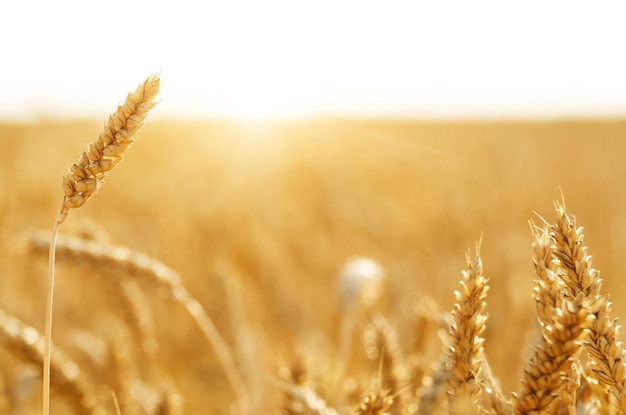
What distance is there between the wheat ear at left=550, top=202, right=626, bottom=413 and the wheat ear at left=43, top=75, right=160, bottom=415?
1.81 ft

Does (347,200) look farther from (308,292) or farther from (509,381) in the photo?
(509,381)

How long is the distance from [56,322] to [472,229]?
257 cm

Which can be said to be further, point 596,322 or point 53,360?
point 53,360

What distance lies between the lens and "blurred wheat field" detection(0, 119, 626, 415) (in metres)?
2.06

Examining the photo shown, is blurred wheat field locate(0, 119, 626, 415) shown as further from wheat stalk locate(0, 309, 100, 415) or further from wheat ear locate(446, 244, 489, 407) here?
wheat ear locate(446, 244, 489, 407)

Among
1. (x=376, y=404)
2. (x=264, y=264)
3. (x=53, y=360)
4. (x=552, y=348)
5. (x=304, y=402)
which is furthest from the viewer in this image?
(x=264, y=264)

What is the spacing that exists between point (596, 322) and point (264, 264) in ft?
9.03

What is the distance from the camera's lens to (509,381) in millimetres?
2146

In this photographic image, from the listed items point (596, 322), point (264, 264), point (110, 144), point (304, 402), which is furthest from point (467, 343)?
point (264, 264)

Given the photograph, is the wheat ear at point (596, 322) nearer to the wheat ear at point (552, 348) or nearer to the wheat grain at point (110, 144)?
the wheat ear at point (552, 348)

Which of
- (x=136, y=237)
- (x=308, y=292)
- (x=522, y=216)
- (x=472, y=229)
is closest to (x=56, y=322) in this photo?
(x=136, y=237)

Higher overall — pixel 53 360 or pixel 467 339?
pixel 53 360

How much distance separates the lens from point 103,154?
2.69ft

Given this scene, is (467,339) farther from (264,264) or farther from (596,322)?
(264,264)
